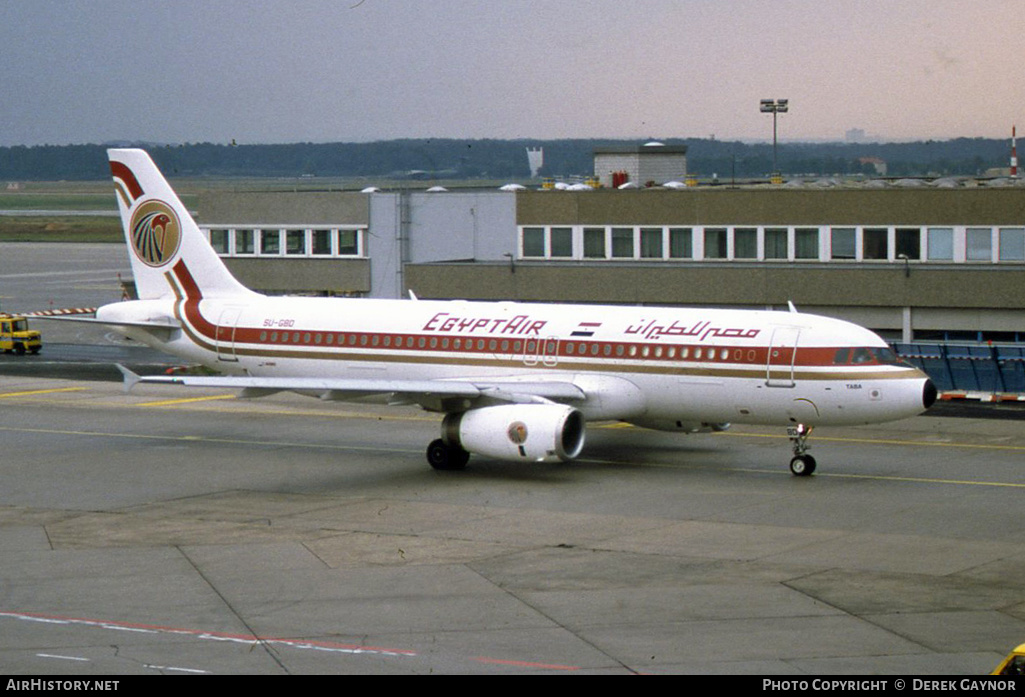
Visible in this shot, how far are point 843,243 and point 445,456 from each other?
79.2ft

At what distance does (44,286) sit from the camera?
97062 mm

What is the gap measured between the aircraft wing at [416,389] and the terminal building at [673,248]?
1887cm

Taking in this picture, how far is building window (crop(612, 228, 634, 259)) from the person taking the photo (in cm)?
5797

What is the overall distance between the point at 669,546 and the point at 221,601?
8.71 metres

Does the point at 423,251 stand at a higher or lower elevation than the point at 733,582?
higher

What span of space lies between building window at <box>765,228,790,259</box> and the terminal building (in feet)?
0.18

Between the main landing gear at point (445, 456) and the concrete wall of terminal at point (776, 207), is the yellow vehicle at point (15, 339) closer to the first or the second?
the concrete wall of terminal at point (776, 207)

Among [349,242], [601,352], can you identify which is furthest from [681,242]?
[601,352]

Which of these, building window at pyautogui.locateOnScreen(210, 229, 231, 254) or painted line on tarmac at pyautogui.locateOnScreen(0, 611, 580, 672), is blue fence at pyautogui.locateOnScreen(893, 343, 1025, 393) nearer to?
building window at pyautogui.locateOnScreen(210, 229, 231, 254)

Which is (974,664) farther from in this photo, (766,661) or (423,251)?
(423,251)

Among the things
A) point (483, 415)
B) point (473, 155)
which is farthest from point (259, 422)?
point (473, 155)

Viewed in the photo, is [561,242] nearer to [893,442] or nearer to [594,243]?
[594,243]

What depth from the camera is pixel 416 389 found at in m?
34.7

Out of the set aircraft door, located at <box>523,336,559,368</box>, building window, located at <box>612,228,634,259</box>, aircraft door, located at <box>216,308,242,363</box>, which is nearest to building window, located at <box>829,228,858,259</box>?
building window, located at <box>612,228,634,259</box>
